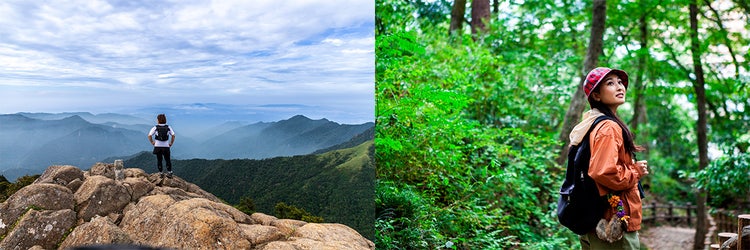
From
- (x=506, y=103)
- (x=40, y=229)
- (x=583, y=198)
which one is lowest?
(x=40, y=229)

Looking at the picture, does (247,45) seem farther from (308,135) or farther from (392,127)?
(392,127)

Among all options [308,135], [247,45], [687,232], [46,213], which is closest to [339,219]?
[308,135]

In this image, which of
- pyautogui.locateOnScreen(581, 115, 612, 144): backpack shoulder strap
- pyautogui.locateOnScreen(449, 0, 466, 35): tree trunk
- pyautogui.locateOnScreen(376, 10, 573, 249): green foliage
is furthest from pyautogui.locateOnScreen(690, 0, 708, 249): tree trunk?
pyautogui.locateOnScreen(581, 115, 612, 144): backpack shoulder strap

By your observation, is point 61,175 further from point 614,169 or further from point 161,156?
point 614,169

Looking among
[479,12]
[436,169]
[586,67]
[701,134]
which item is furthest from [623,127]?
[701,134]

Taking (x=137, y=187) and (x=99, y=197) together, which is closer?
(x=99, y=197)
